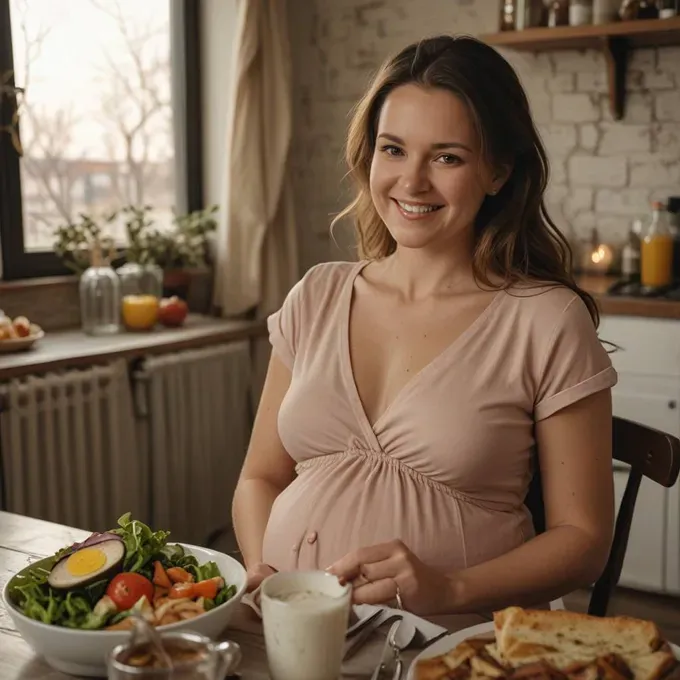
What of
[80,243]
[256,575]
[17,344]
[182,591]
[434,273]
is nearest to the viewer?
[182,591]

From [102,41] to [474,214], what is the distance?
7.47ft

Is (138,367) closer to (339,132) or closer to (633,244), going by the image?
(339,132)

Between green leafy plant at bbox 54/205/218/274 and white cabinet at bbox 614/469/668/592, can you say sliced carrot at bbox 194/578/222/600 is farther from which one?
green leafy plant at bbox 54/205/218/274

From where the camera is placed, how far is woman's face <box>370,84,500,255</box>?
4.90 feet

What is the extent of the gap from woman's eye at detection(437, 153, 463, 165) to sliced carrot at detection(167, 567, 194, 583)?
2.50ft

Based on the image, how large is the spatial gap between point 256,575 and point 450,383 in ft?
1.39

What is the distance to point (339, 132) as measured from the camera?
12.8 feet

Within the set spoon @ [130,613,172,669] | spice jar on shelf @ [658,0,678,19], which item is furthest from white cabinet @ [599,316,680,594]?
spoon @ [130,613,172,669]

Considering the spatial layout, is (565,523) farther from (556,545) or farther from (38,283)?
(38,283)

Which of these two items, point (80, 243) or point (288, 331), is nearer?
point (288, 331)

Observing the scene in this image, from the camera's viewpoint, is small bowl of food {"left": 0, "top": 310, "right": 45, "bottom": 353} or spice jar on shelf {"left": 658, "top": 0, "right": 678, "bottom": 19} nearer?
small bowl of food {"left": 0, "top": 310, "right": 45, "bottom": 353}

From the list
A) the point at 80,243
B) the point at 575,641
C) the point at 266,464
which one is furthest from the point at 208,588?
the point at 80,243

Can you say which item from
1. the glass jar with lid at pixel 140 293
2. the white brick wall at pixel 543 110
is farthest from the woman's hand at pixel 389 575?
the glass jar with lid at pixel 140 293

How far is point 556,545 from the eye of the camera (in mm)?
1348
